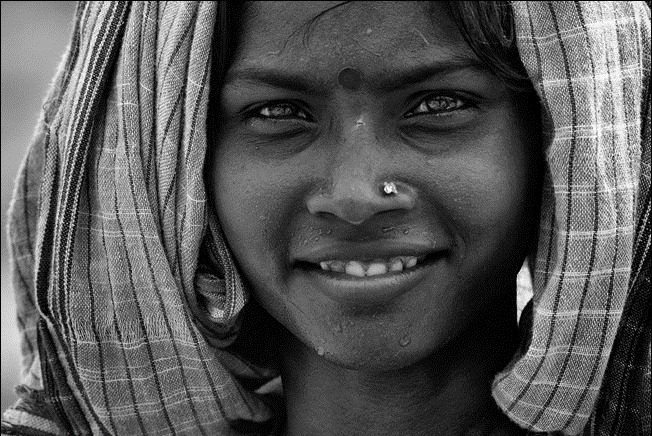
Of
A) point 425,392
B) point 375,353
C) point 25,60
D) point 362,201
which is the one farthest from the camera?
point 25,60

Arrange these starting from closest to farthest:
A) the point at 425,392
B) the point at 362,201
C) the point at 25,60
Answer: the point at 362,201
the point at 425,392
the point at 25,60

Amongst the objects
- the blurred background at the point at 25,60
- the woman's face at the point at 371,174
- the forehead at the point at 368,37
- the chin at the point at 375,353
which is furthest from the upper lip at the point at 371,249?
the blurred background at the point at 25,60

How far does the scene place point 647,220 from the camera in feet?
5.57

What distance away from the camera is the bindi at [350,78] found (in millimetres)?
1586

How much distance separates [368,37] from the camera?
158 centimetres

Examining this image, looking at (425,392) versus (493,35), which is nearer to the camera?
(493,35)

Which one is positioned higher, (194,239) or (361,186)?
(361,186)

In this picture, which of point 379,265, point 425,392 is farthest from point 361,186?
point 425,392

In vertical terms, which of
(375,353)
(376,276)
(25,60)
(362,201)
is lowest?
(25,60)

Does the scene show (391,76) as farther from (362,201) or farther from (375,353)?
(375,353)

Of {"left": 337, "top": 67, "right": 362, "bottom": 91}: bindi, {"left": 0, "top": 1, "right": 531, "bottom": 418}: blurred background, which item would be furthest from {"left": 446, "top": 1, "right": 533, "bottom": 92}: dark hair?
{"left": 0, "top": 1, "right": 531, "bottom": 418}: blurred background

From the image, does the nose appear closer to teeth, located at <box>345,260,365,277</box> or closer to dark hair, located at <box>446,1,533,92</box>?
teeth, located at <box>345,260,365,277</box>

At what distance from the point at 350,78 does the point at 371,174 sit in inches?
5.2

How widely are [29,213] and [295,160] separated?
58cm
